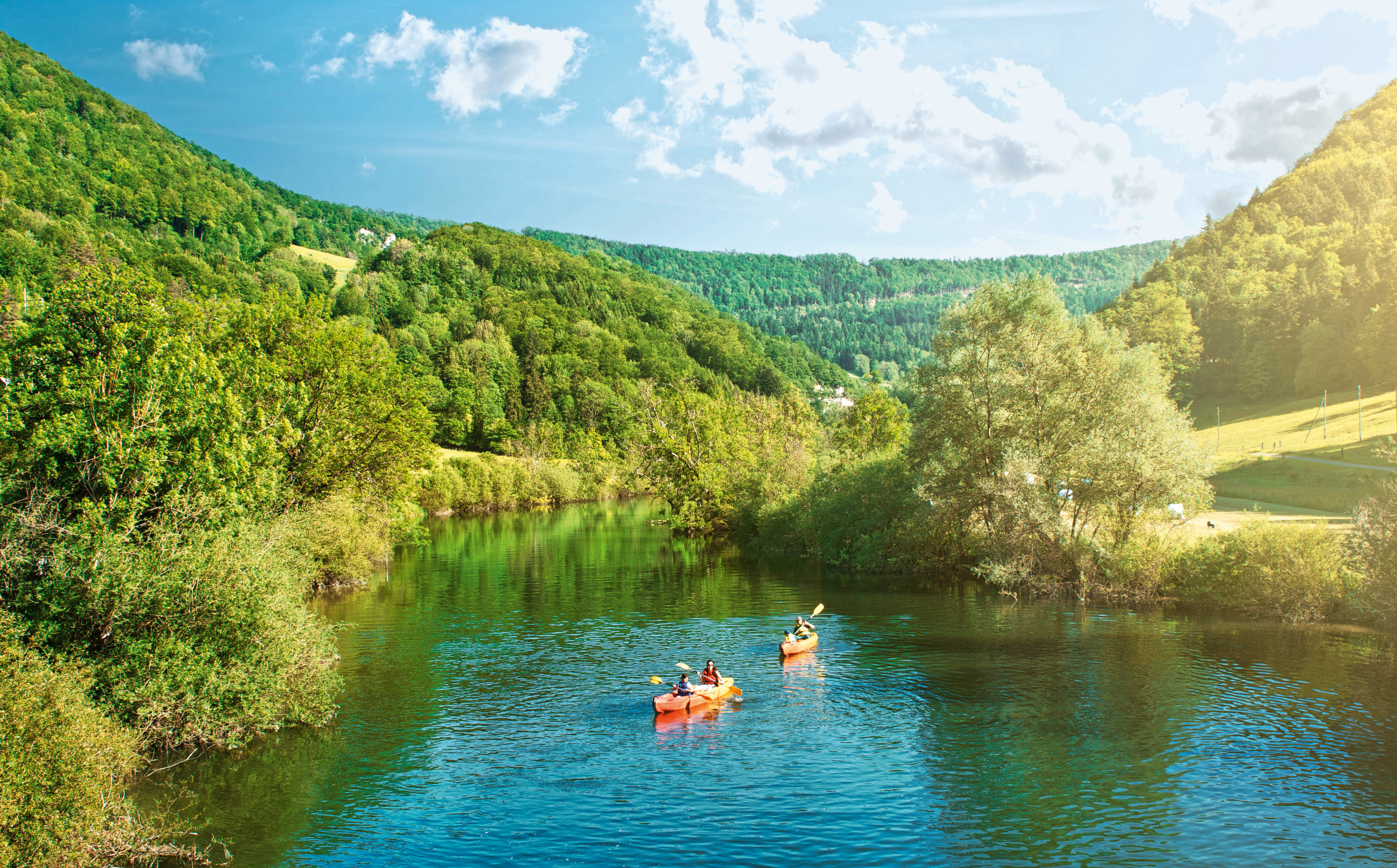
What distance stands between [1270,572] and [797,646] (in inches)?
806

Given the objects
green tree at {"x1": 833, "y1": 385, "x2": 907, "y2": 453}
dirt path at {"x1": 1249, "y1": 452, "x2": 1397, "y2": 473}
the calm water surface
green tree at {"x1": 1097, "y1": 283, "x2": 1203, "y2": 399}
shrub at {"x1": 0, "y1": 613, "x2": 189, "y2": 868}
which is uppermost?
green tree at {"x1": 1097, "y1": 283, "x2": 1203, "y2": 399}

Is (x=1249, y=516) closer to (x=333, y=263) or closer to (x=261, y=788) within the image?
(x=261, y=788)

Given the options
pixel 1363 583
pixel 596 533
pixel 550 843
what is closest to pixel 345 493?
pixel 550 843

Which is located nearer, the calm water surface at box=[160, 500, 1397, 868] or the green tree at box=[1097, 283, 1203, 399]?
the calm water surface at box=[160, 500, 1397, 868]

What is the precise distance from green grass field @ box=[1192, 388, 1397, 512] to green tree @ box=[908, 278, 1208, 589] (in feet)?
25.5

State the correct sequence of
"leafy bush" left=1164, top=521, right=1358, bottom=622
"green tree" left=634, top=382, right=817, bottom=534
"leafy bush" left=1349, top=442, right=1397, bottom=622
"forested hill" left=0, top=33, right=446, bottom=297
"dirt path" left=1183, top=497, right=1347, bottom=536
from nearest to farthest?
"leafy bush" left=1349, top=442, right=1397, bottom=622
"leafy bush" left=1164, top=521, right=1358, bottom=622
"dirt path" left=1183, top=497, right=1347, bottom=536
"green tree" left=634, top=382, right=817, bottom=534
"forested hill" left=0, top=33, right=446, bottom=297

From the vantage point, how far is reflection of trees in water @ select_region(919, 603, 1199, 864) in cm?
1888

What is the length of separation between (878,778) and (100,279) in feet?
84.3

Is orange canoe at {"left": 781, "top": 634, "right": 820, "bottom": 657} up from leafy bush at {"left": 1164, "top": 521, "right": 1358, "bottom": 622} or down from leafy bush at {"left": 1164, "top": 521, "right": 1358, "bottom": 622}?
down

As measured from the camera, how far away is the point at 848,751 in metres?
23.9


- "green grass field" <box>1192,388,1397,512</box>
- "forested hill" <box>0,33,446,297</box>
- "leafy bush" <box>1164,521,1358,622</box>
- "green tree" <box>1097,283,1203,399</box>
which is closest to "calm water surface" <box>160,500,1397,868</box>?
"leafy bush" <box>1164,521,1358,622</box>

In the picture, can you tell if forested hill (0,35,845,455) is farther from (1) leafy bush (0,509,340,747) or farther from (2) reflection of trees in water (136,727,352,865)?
(1) leafy bush (0,509,340,747)

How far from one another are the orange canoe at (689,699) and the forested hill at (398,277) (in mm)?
85286

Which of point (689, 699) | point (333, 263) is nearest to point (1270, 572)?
point (689, 699)
